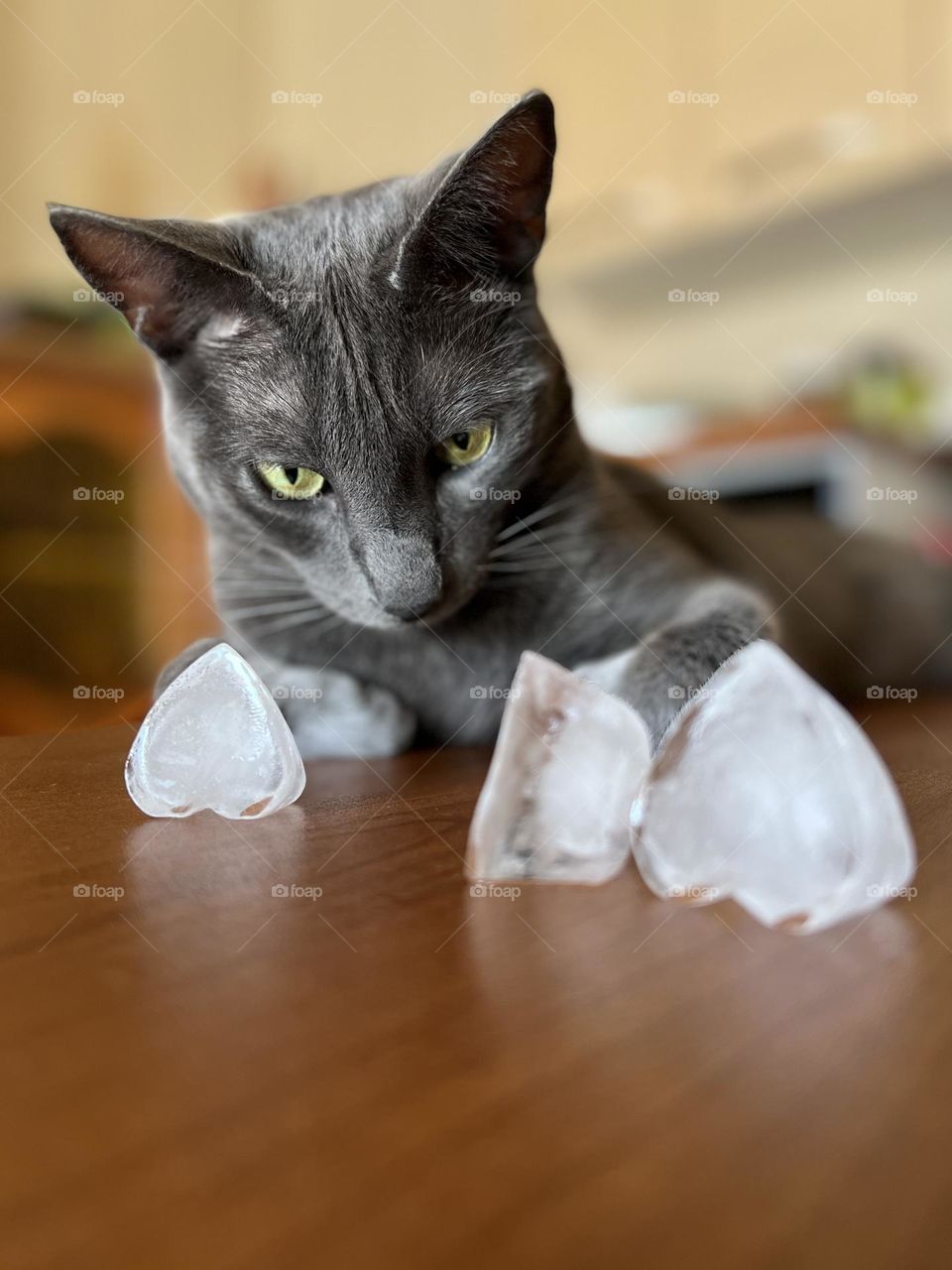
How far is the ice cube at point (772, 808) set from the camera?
513mm

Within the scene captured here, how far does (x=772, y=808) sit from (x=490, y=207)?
58 centimetres

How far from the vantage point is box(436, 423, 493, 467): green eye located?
0.88 meters

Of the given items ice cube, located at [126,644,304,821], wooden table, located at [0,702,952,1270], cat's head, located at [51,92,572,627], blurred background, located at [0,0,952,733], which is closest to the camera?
wooden table, located at [0,702,952,1270]

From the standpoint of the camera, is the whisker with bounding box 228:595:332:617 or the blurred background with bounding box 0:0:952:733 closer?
the whisker with bounding box 228:595:332:617

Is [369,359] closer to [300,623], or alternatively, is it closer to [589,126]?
[300,623]

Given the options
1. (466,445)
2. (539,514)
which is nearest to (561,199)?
(539,514)

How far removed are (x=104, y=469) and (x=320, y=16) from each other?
1.64 m

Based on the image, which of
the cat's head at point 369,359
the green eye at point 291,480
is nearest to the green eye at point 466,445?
the cat's head at point 369,359

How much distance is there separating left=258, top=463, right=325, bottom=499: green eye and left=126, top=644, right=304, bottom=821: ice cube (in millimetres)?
208

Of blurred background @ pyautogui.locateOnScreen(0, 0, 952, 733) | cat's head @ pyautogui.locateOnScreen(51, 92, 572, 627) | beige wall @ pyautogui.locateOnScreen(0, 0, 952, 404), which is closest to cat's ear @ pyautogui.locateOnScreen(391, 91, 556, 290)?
cat's head @ pyautogui.locateOnScreen(51, 92, 572, 627)

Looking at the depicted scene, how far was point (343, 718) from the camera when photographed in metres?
1.03

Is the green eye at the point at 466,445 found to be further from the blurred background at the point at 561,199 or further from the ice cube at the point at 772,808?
the blurred background at the point at 561,199

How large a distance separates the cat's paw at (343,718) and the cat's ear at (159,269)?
35cm

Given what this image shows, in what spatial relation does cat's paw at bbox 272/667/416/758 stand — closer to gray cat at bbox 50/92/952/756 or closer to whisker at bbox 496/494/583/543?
gray cat at bbox 50/92/952/756
